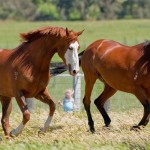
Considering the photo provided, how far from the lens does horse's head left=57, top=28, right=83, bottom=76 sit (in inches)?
482

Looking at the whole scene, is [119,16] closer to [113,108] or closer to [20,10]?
[20,10]

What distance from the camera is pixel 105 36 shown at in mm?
43000

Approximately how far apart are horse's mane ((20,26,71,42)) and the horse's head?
0.14 metres

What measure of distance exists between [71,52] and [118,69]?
1.42 meters

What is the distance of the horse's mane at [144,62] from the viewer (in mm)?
13008

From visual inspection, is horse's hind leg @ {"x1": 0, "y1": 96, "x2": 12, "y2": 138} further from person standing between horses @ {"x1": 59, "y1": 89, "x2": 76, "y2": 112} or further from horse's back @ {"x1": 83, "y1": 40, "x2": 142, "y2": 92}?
person standing between horses @ {"x1": 59, "y1": 89, "x2": 76, "y2": 112}

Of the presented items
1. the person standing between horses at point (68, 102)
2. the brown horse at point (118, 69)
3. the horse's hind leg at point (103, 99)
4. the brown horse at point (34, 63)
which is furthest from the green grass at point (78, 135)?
the person standing between horses at point (68, 102)

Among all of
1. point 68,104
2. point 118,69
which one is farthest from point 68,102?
point 118,69

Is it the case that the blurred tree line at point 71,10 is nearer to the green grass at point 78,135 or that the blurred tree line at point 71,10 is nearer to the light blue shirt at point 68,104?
the light blue shirt at point 68,104

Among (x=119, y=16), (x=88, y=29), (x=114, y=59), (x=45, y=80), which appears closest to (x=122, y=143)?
(x=45, y=80)

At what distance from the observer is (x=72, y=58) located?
12258 millimetres

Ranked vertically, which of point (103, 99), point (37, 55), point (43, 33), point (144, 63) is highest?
point (43, 33)

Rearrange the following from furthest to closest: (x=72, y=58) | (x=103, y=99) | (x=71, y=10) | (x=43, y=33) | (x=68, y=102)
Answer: (x=71, y=10)
(x=68, y=102)
(x=103, y=99)
(x=43, y=33)
(x=72, y=58)

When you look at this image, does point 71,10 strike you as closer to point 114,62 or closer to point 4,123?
point 114,62
